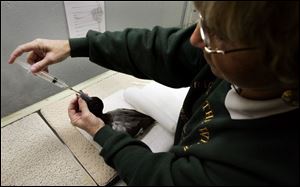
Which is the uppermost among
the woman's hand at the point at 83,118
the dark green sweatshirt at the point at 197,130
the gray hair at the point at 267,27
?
the gray hair at the point at 267,27

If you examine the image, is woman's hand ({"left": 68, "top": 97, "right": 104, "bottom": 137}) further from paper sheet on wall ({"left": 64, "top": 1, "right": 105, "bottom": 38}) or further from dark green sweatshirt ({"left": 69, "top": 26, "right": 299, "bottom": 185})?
paper sheet on wall ({"left": 64, "top": 1, "right": 105, "bottom": 38})

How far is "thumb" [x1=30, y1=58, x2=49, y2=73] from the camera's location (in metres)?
0.61

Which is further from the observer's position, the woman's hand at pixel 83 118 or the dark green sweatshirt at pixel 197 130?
the woman's hand at pixel 83 118

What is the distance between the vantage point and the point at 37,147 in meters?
0.49

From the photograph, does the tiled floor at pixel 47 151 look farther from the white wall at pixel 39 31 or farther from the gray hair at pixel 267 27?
the gray hair at pixel 267 27

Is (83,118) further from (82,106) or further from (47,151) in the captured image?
(47,151)

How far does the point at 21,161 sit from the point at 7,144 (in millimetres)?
42

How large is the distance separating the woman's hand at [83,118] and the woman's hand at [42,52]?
0.44 feet

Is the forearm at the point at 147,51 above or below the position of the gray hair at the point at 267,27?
below

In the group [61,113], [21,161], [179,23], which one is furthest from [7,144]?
[179,23]

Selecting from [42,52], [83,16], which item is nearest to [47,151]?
[42,52]

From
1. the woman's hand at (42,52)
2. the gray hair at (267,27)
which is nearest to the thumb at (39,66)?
→ the woman's hand at (42,52)

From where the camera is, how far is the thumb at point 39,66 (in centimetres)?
61

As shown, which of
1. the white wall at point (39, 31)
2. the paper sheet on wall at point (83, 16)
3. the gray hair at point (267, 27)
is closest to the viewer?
the gray hair at point (267, 27)
